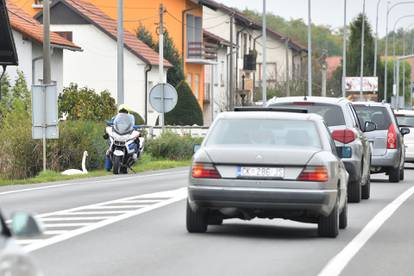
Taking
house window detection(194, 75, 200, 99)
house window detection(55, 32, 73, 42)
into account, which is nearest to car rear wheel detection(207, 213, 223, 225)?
house window detection(55, 32, 73, 42)

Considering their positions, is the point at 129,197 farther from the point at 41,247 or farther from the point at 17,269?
the point at 17,269

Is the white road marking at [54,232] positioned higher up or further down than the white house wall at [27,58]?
further down

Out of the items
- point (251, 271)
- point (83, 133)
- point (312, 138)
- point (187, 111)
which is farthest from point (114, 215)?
point (187, 111)

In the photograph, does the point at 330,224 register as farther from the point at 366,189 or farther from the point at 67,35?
the point at 67,35

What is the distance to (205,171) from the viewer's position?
549 inches

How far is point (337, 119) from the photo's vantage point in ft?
66.8

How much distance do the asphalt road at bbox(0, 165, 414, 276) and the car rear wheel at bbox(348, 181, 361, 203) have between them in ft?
0.53

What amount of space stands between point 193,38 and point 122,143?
52066 millimetres

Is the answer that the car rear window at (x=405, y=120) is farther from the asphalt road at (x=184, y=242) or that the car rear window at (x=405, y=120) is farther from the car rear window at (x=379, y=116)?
the asphalt road at (x=184, y=242)

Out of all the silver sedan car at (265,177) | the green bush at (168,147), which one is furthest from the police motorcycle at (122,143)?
the silver sedan car at (265,177)

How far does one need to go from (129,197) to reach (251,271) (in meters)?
10.6

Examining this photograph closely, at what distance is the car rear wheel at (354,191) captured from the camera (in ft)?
67.2

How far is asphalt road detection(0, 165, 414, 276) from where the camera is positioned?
1127cm

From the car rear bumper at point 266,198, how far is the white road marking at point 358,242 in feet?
1.86
